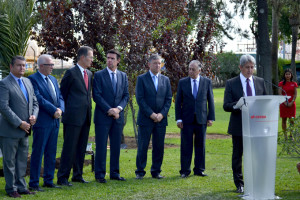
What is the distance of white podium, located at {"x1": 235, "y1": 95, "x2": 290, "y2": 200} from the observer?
23.2ft

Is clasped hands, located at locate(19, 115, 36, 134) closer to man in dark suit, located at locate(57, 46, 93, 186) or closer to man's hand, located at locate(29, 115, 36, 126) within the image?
man's hand, located at locate(29, 115, 36, 126)

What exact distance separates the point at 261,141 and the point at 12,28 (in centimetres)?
647

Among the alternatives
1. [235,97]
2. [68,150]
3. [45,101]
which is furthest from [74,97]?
[235,97]

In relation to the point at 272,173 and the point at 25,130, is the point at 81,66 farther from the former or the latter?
the point at 272,173

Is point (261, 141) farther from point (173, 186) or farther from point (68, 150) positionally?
point (68, 150)

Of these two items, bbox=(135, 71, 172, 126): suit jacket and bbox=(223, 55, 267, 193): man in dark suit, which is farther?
bbox=(135, 71, 172, 126): suit jacket

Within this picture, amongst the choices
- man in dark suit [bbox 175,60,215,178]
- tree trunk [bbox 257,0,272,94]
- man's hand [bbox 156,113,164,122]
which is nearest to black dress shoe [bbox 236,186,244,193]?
man in dark suit [bbox 175,60,215,178]

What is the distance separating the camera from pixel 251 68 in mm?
7855

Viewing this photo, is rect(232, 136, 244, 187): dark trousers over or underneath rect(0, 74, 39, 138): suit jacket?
underneath

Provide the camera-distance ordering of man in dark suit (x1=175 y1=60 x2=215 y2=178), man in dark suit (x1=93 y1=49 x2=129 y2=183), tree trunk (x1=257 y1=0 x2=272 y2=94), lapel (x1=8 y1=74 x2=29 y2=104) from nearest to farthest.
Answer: lapel (x1=8 y1=74 x2=29 y2=104), man in dark suit (x1=93 y1=49 x2=129 y2=183), man in dark suit (x1=175 y1=60 x2=215 y2=178), tree trunk (x1=257 y1=0 x2=272 y2=94)

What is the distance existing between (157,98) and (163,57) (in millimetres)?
5627

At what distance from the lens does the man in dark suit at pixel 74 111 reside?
8.58m

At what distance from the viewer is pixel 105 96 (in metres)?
9.09

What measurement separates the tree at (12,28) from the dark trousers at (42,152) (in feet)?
10.2
